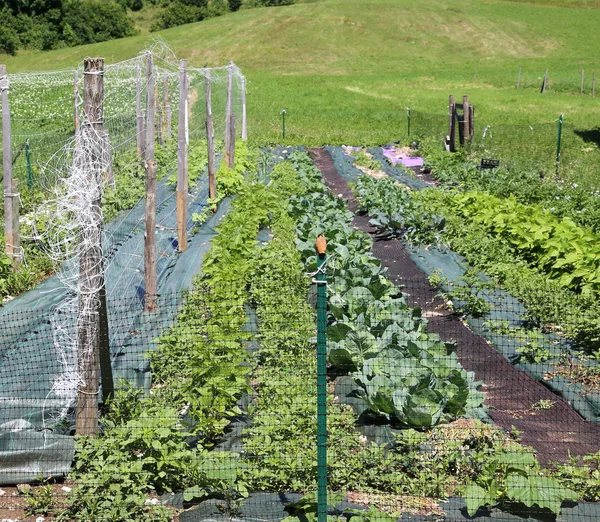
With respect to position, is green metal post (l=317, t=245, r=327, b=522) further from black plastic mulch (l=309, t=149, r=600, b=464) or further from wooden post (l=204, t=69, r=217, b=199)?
wooden post (l=204, t=69, r=217, b=199)

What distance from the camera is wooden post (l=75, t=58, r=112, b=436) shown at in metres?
6.00

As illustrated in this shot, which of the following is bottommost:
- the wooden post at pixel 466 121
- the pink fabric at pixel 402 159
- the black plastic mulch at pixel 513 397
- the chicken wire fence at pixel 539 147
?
the pink fabric at pixel 402 159

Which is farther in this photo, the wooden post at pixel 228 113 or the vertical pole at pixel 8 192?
the wooden post at pixel 228 113

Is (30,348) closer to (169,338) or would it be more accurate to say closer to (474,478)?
(169,338)

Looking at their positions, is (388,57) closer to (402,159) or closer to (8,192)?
(402,159)

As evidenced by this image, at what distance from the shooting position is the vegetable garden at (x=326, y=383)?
5.18 m

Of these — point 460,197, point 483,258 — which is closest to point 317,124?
point 460,197

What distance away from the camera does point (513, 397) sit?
7.11 meters

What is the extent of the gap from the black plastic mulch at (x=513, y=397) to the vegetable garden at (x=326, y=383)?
0.8 inches

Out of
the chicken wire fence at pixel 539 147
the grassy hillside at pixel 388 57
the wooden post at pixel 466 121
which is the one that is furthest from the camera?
the grassy hillside at pixel 388 57

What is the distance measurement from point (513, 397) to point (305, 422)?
2151 millimetres

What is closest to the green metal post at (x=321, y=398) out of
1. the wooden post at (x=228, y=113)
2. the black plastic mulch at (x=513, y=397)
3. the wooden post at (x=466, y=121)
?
the black plastic mulch at (x=513, y=397)

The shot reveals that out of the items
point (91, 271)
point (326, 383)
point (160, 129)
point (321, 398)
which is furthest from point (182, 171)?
point (160, 129)

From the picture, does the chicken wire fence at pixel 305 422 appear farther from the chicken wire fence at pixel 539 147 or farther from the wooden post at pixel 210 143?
the chicken wire fence at pixel 539 147
